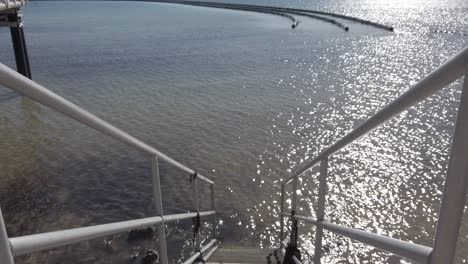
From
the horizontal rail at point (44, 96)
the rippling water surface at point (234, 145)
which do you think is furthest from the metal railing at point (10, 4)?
the horizontal rail at point (44, 96)

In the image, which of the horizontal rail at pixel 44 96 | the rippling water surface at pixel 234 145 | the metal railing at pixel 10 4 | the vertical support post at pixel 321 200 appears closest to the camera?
the horizontal rail at pixel 44 96

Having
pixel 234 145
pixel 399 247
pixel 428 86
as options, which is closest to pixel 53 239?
pixel 399 247

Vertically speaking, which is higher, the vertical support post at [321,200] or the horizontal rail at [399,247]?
the horizontal rail at [399,247]

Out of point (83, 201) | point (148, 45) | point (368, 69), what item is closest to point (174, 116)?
point (83, 201)

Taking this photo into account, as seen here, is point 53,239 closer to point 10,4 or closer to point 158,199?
point 158,199

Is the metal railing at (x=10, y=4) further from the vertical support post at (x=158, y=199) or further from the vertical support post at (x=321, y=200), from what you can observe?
the vertical support post at (x=321, y=200)
